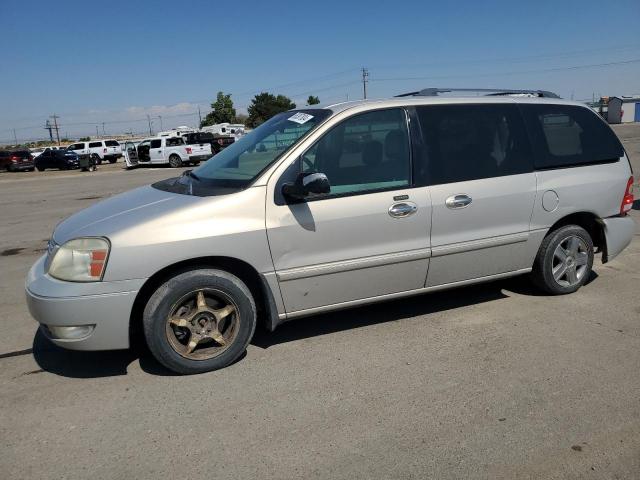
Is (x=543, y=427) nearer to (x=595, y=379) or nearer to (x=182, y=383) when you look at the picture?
(x=595, y=379)

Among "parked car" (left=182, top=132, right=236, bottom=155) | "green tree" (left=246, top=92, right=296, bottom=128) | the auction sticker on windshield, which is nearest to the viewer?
the auction sticker on windshield

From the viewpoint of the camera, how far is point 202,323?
3.53 meters

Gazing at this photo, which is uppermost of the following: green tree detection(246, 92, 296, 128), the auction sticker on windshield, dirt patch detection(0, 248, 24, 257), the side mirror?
green tree detection(246, 92, 296, 128)

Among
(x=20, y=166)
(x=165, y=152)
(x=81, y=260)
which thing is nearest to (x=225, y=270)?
(x=81, y=260)

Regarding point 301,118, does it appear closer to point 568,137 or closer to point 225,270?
point 225,270

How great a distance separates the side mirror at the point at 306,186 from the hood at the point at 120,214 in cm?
59

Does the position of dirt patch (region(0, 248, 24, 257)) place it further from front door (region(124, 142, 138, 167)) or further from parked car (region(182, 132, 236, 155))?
front door (region(124, 142, 138, 167))

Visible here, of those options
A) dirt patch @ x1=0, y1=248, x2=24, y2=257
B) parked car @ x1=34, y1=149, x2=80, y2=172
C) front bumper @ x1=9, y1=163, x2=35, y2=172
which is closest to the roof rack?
dirt patch @ x1=0, y1=248, x2=24, y2=257

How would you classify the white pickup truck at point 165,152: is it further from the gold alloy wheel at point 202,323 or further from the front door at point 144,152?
the gold alloy wheel at point 202,323

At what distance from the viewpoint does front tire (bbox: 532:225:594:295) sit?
458 centimetres

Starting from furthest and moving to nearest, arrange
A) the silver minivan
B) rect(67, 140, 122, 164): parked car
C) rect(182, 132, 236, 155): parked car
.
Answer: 1. rect(67, 140, 122, 164): parked car
2. rect(182, 132, 236, 155): parked car
3. the silver minivan

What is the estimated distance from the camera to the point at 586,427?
9.14 feet

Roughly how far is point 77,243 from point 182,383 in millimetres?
1123

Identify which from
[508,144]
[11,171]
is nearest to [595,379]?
[508,144]
